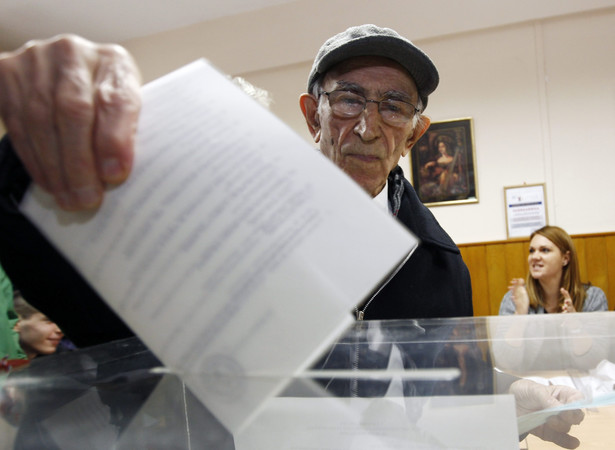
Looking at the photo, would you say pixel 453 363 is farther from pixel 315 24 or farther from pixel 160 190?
pixel 315 24

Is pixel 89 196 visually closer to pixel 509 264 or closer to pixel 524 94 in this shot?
pixel 509 264

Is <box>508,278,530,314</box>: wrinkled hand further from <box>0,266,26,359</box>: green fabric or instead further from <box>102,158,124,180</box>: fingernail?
<box>102,158,124,180</box>: fingernail

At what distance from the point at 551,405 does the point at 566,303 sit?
9.83 ft

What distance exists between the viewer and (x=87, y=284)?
61 cm

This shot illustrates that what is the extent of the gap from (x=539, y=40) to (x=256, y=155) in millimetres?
4458

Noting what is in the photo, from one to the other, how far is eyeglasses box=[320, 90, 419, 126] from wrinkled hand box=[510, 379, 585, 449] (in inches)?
33.3

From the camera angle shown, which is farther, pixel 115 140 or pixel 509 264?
pixel 509 264

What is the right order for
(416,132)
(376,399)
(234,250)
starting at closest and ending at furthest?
(234,250)
(376,399)
(416,132)

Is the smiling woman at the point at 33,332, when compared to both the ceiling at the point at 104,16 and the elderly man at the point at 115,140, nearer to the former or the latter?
the elderly man at the point at 115,140

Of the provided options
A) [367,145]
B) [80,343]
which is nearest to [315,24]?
[367,145]

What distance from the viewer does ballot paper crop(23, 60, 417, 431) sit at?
0.27m

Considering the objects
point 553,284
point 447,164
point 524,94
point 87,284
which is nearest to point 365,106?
point 87,284

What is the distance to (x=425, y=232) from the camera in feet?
3.80

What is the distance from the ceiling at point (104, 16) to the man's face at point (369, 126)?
3.67 m
